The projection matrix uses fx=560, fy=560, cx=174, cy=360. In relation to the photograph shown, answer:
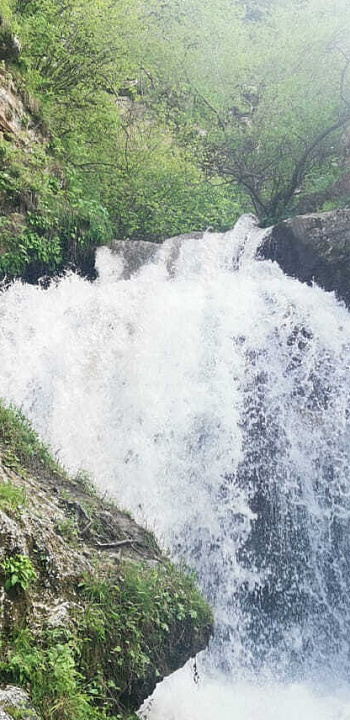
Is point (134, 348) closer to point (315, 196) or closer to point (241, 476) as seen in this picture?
point (241, 476)

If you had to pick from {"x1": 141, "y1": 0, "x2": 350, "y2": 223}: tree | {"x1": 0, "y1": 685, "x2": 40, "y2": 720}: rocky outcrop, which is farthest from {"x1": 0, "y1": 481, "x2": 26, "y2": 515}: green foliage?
{"x1": 141, "y1": 0, "x2": 350, "y2": 223}: tree

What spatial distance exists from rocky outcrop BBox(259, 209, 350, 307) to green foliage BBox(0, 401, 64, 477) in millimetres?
6165

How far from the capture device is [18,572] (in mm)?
3760

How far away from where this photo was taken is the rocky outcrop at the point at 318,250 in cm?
1022

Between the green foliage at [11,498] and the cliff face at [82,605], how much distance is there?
0.01m

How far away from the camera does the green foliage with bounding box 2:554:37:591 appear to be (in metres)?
3.70

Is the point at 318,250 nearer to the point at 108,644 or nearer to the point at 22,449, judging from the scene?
the point at 22,449

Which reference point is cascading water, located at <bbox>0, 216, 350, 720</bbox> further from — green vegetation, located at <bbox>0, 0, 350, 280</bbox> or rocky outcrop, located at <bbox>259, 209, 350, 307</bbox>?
green vegetation, located at <bbox>0, 0, 350, 280</bbox>

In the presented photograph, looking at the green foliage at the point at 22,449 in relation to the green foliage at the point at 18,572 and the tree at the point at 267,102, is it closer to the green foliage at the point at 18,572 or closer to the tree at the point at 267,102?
the green foliage at the point at 18,572

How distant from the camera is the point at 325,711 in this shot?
6105 millimetres

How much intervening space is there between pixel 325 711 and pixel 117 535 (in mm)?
3137

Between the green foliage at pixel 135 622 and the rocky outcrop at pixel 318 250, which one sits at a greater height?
the rocky outcrop at pixel 318 250

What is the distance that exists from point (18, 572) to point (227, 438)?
15.3 feet

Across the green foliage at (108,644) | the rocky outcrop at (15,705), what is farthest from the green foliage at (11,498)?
the rocky outcrop at (15,705)
